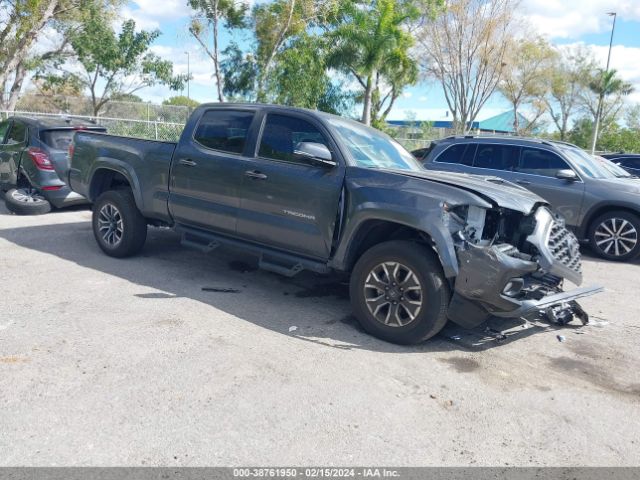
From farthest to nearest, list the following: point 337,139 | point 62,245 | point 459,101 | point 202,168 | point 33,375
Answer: point 459,101 < point 62,245 < point 202,168 < point 337,139 < point 33,375

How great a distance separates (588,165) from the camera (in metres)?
9.65

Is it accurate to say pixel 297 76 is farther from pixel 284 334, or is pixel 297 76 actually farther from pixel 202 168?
pixel 284 334

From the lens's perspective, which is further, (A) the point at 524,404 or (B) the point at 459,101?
(B) the point at 459,101

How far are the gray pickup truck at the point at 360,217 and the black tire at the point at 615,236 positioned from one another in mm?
4118

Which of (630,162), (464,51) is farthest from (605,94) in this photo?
(630,162)

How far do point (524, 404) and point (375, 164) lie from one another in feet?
8.48

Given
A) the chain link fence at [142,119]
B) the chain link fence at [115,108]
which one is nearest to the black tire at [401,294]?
the chain link fence at [115,108]

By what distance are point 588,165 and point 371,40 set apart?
1730 cm

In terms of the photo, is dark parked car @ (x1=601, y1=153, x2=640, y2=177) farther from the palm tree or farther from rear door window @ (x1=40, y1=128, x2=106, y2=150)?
the palm tree

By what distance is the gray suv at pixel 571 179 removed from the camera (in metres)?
8.98

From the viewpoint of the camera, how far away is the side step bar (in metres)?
5.44

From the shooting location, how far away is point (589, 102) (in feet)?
169

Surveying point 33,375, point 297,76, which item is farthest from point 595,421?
point 297,76

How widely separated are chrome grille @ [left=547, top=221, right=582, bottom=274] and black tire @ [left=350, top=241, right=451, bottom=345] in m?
1.06
